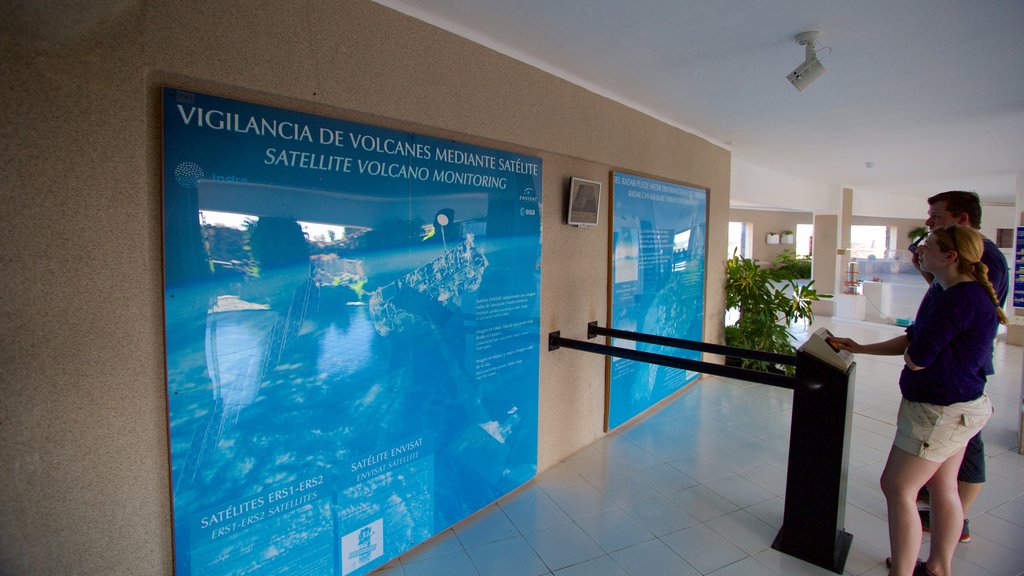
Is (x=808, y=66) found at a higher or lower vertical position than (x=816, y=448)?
higher

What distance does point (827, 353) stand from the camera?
2277 mm

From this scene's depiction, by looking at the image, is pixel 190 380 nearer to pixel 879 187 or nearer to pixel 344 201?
pixel 344 201

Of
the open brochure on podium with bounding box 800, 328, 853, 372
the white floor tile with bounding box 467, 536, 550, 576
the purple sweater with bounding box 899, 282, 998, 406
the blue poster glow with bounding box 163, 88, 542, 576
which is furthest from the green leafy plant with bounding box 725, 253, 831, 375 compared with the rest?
the white floor tile with bounding box 467, 536, 550, 576

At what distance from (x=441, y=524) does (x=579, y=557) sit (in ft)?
2.39

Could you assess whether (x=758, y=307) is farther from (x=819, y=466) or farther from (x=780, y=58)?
(x=819, y=466)

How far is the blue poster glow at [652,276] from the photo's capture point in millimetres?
3701

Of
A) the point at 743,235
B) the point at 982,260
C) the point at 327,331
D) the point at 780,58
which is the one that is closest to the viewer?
the point at 327,331

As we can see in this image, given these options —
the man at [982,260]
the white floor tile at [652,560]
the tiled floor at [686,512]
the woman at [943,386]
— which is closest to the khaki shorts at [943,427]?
the woman at [943,386]

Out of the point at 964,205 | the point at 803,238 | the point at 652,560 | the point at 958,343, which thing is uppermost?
the point at 803,238

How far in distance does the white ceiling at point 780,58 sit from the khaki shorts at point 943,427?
1.83 meters

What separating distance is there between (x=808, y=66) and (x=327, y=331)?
2.85 m

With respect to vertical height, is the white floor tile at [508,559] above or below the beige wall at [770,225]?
below

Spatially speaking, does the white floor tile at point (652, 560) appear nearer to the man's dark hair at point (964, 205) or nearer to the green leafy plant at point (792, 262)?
the man's dark hair at point (964, 205)

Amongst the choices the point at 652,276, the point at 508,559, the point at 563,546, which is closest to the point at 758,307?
the point at 652,276
